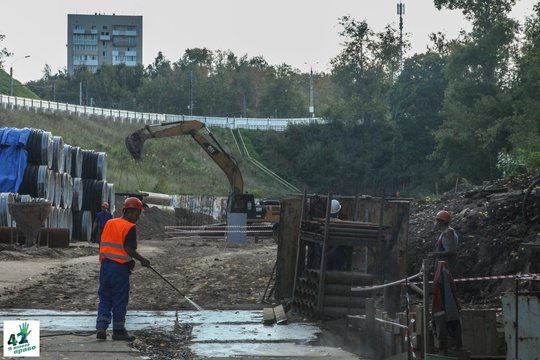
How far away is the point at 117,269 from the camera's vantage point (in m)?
12.6

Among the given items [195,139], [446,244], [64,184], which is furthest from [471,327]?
[195,139]

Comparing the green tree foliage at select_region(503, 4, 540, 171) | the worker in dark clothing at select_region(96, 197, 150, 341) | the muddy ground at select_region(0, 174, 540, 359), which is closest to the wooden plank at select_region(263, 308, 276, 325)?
the muddy ground at select_region(0, 174, 540, 359)

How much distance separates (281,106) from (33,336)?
111521 millimetres

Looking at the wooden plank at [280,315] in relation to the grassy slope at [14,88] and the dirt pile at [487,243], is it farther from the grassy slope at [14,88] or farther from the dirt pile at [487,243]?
the grassy slope at [14,88]

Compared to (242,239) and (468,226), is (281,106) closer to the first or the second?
(242,239)

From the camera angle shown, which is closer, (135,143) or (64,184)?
(64,184)

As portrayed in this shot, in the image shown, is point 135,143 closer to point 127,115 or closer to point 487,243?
point 487,243

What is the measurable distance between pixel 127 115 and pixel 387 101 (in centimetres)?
2342

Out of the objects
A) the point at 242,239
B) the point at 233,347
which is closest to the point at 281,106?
the point at 242,239

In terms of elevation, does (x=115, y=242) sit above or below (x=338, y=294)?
above

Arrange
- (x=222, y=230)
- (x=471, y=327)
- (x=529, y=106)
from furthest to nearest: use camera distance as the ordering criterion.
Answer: (x=529, y=106) < (x=222, y=230) < (x=471, y=327)

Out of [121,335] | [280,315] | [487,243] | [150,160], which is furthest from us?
[150,160]

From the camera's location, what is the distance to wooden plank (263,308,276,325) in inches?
587

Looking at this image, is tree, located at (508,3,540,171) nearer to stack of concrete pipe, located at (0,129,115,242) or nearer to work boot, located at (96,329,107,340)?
stack of concrete pipe, located at (0,129,115,242)
